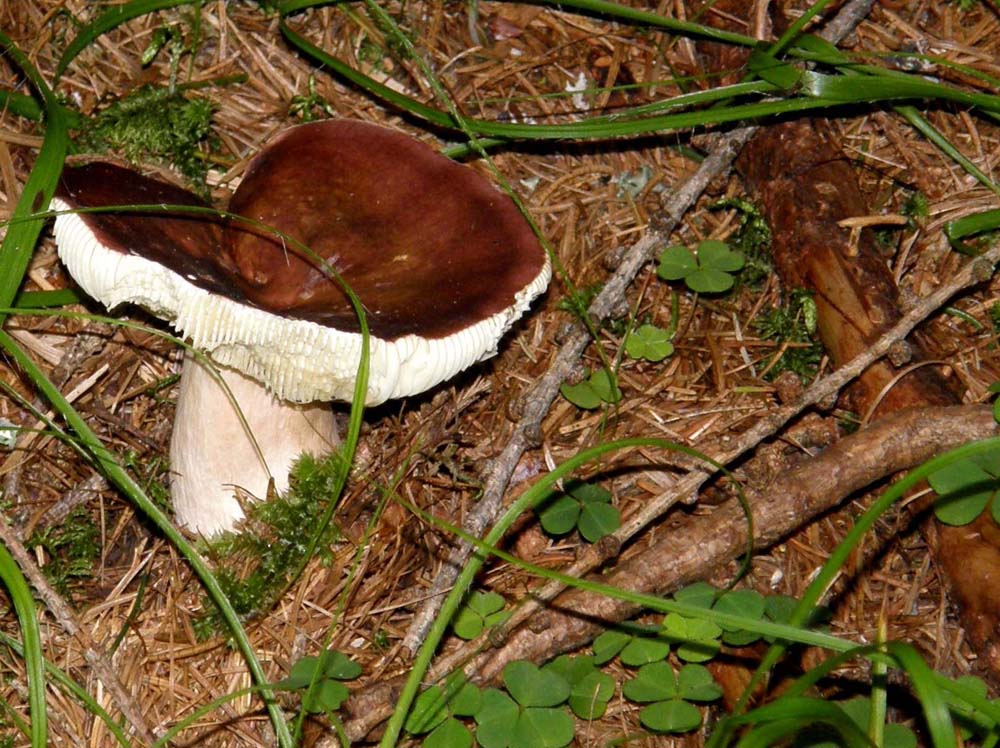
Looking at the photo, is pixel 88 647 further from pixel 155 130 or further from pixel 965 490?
pixel 965 490

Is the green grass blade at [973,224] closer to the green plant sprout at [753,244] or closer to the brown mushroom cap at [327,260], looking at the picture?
the green plant sprout at [753,244]

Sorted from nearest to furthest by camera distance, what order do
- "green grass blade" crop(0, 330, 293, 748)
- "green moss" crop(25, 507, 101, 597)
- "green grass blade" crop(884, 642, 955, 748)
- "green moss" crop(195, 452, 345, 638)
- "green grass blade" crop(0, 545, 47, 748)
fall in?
1. "green grass blade" crop(884, 642, 955, 748)
2. "green grass blade" crop(0, 545, 47, 748)
3. "green grass blade" crop(0, 330, 293, 748)
4. "green moss" crop(195, 452, 345, 638)
5. "green moss" crop(25, 507, 101, 597)

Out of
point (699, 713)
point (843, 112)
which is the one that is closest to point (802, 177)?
point (843, 112)

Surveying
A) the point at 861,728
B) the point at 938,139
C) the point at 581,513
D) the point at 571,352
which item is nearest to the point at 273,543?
the point at 581,513

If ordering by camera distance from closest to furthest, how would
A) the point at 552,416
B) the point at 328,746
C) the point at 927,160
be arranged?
1. the point at 328,746
2. the point at 552,416
3. the point at 927,160

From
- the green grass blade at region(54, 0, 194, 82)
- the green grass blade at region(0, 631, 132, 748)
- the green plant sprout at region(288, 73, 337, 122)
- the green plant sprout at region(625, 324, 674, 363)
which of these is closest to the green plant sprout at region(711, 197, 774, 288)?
the green plant sprout at region(625, 324, 674, 363)

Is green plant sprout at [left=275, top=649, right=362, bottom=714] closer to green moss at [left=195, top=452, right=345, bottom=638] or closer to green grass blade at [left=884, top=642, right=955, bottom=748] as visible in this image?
green moss at [left=195, top=452, right=345, bottom=638]

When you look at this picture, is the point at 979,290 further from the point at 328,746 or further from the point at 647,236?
the point at 328,746
